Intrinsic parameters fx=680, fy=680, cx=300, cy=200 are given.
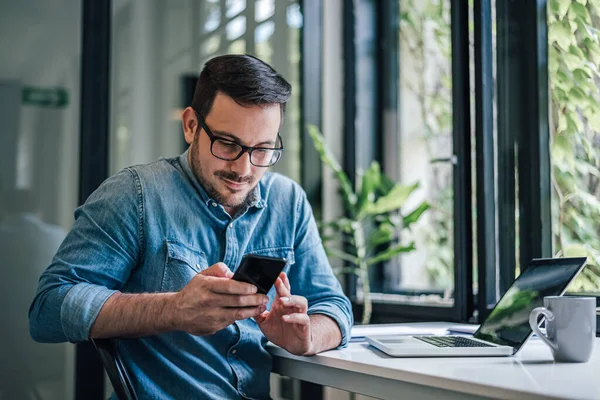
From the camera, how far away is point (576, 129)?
2211 mm

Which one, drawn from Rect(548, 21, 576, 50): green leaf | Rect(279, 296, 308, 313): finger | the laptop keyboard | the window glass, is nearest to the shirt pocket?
Rect(279, 296, 308, 313): finger

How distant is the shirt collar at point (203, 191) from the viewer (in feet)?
5.79

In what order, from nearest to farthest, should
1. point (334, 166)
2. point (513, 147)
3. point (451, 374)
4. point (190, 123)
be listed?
point (451, 374), point (190, 123), point (513, 147), point (334, 166)

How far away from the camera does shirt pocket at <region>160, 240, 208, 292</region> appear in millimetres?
1654

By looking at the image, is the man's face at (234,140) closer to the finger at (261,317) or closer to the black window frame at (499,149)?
the finger at (261,317)

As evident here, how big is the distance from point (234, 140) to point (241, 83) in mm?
143

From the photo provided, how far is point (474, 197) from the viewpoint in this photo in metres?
2.54

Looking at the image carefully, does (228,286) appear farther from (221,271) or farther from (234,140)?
(234,140)

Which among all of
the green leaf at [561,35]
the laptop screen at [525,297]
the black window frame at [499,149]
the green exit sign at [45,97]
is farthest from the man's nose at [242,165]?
the green exit sign at [45,97]

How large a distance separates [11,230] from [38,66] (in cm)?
70

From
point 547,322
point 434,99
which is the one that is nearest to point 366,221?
point 434,99

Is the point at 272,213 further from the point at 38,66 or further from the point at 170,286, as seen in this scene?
the point at 38,66

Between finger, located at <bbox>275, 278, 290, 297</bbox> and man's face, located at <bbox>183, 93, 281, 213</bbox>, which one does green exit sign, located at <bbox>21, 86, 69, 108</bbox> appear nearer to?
man's face, located at <bbox>183, 93, 281, 213</bbox>

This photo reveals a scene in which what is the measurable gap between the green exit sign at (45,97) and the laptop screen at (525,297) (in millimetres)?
2008
